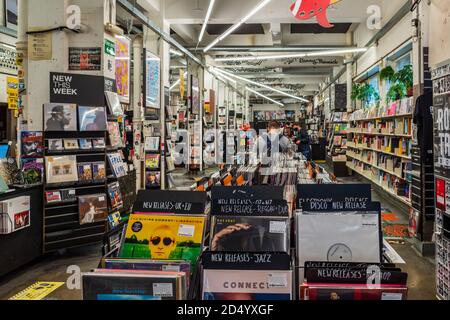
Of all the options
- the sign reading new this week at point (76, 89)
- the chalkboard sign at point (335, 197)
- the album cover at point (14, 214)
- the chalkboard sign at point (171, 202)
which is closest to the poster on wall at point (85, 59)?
the sign reading new this week at point (76, 89)

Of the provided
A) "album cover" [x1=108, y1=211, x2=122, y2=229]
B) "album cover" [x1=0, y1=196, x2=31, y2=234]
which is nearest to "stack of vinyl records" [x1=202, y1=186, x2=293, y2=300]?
"album cover" [x1=0, y1=196, x2=31, y2=234]

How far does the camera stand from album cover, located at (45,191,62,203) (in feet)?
16.0

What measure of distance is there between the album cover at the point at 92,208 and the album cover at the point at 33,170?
550 millimetres

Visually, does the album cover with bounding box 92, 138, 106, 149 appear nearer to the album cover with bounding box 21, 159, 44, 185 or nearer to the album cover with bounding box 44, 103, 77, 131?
the album cover with bounding box 44, 103, 77, 131

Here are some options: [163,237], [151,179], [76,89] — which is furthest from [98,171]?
[163,237]

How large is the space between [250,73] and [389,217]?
12.2 meters

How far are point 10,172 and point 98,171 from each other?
1040mm

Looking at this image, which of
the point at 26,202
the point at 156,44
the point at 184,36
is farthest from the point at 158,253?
the point at 184,36

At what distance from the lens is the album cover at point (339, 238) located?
192 cm

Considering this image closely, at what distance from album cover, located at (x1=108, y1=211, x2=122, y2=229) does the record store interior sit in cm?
2

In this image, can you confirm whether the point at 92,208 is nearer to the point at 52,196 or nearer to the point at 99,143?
the point at 52,196

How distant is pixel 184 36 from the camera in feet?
40.7

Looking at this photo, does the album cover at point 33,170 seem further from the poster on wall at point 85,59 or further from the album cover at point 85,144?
the poster on wall at point 85,59
